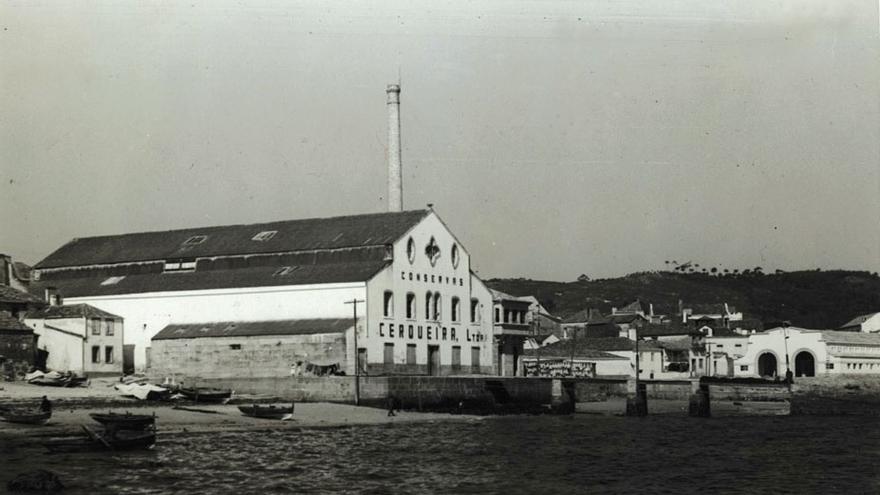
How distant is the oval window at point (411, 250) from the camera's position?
7975cm

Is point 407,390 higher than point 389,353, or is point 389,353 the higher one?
point 389,353

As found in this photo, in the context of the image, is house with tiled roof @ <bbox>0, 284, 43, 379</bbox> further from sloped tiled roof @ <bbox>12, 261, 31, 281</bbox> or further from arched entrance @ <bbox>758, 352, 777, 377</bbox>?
arched entrance @ <bbox>758, 352, 777, 377</bbox>

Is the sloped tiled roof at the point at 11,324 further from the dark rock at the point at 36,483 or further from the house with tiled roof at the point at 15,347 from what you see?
the dark rock at the point at 36,483

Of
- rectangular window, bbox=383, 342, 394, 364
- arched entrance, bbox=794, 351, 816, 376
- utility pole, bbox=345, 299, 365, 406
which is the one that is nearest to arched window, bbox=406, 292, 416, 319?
rectangular window, bbox=383, 342, 394, 364

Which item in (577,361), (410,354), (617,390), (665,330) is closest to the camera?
(410,354)

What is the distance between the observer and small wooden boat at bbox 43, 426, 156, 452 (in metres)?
41.9

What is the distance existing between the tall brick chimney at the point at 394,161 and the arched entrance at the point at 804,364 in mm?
37882

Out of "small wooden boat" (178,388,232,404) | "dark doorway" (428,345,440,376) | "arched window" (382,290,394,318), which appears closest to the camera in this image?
"small wooden boat" (178,388,232,404)

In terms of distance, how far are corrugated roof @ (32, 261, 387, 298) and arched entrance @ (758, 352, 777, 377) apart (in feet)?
146

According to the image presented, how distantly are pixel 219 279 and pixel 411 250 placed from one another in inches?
507

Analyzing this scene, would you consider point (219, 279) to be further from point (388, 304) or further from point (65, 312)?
point (388, 304)

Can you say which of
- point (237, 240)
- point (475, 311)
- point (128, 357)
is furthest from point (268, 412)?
point (475, 311)

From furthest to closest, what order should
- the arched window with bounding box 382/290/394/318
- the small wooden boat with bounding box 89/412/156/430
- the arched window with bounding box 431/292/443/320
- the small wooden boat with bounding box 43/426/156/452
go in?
1. the arched window with bounding box 431/292/443/320
2. the arched window with bounding box 382/290/394/318
3. the small wooden boat with bounding box 89/412/156/430
4. the small wooden boat with bounding box 43/426/156/452

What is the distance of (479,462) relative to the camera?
44.5 metres
